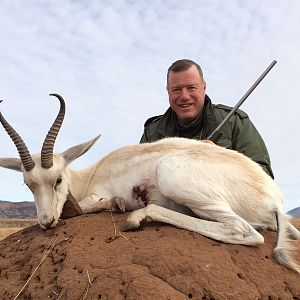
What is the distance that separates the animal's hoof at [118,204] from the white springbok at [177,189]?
0.04ft

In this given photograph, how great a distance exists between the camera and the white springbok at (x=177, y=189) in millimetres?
4512

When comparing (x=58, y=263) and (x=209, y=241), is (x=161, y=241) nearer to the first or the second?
(x=209, y=241)

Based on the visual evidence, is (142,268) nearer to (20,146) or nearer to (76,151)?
(20,146)

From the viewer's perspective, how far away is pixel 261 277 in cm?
411

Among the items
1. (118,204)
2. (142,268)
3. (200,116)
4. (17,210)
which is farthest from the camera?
(17,210)

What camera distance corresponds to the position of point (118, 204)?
5316 millimetres

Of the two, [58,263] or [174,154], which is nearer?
[58,263]

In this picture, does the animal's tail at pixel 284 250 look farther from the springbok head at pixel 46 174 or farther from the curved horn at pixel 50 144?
the curved horn at pixel 50 144

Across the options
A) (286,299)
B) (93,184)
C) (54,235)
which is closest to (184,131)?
(93,184)

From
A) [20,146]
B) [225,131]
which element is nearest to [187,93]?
[225,131]

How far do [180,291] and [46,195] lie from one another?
221 centimetres

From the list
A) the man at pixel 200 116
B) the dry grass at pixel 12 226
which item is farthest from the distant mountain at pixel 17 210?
the man at pixel 200 116

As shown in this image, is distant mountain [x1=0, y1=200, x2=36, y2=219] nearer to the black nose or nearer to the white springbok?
the white springbok

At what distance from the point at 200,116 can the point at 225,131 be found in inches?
22.5
